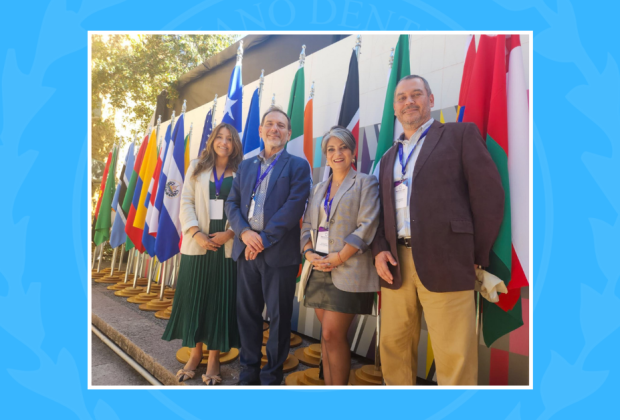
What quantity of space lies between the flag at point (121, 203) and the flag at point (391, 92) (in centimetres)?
444

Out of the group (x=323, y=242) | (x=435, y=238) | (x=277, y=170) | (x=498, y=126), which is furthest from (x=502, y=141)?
(x=277, y=170)

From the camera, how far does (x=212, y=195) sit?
2289 millimetres

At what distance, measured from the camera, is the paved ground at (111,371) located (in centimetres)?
254

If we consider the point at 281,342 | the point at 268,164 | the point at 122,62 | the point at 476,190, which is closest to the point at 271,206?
the point at 268,164

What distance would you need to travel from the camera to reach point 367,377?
93.0 inches

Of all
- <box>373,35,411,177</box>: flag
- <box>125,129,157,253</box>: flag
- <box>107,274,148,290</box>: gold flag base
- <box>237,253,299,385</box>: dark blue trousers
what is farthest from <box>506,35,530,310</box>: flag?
<box>107,274,148,290</box>: gold flag base

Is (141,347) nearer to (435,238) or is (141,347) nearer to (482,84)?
(435,238)

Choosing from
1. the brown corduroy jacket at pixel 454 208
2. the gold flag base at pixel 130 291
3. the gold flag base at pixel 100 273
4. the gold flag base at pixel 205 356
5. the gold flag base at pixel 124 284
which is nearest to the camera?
the brown corduroy jacket at pixel 454 208

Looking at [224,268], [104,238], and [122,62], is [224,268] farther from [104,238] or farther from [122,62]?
[104,238]

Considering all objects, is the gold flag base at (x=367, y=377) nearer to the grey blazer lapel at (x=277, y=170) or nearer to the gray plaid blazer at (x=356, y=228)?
the gray plaid blazer at (x=356, y=228)

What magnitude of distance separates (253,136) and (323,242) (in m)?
1.85

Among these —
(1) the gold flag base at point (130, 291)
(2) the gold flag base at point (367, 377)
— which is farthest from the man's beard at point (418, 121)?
(1) the gold flag base at point (130, 291)

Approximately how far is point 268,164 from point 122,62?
267 centimetres

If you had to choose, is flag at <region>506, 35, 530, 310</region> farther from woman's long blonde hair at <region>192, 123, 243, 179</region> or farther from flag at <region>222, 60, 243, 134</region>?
flag at <region>222, 60, 243, 134</region>
